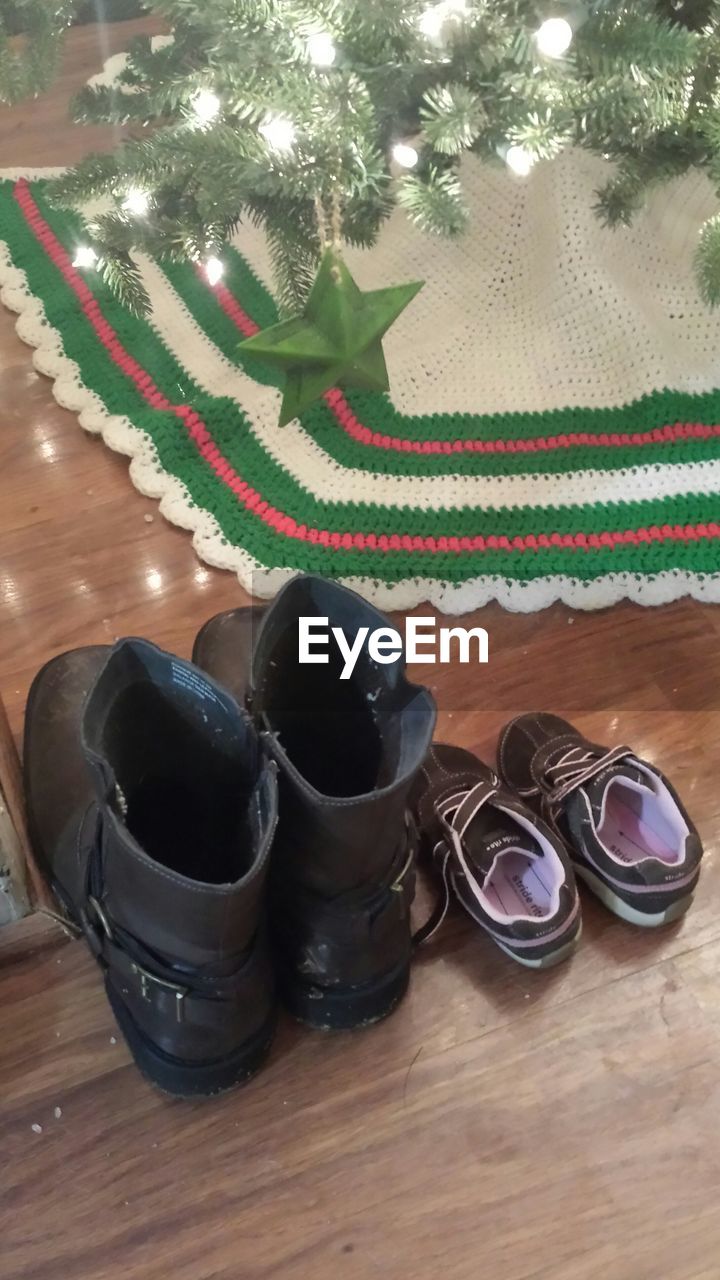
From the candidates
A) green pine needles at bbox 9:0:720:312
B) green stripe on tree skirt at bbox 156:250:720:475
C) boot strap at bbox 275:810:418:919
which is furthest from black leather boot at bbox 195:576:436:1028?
green stripe on tree skirt at bbox 156:250:720:475

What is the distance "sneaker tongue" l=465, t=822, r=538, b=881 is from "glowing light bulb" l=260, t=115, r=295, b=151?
534mm

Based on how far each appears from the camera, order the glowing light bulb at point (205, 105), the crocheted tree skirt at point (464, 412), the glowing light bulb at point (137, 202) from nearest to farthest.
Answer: the glowing light bulb at point (205, 105) < the glowing light bulb at point (137, 202) < the crocheted tree skirt at point (464, 412)

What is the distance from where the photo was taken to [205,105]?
747 mm

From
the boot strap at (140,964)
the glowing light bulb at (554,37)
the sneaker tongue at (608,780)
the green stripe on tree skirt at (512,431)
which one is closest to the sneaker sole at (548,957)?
the sneaker tongue at (608,780)

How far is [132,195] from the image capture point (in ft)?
2.75

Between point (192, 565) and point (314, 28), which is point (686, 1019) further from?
point (314, 28)

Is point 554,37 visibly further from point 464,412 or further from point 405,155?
point 464,412

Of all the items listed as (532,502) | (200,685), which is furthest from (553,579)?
(200,685)

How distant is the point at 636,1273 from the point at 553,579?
0.60m

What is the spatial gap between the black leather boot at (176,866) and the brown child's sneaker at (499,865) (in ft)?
0.58

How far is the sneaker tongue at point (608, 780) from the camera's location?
0.84m

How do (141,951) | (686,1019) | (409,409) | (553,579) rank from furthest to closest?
(409,409) < (553,579) < (686,1019) < (141,951)

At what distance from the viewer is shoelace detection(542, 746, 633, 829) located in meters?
0.86

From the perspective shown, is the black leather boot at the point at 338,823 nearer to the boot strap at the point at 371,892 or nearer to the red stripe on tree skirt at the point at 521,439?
the boot strap at the point at 371,892
